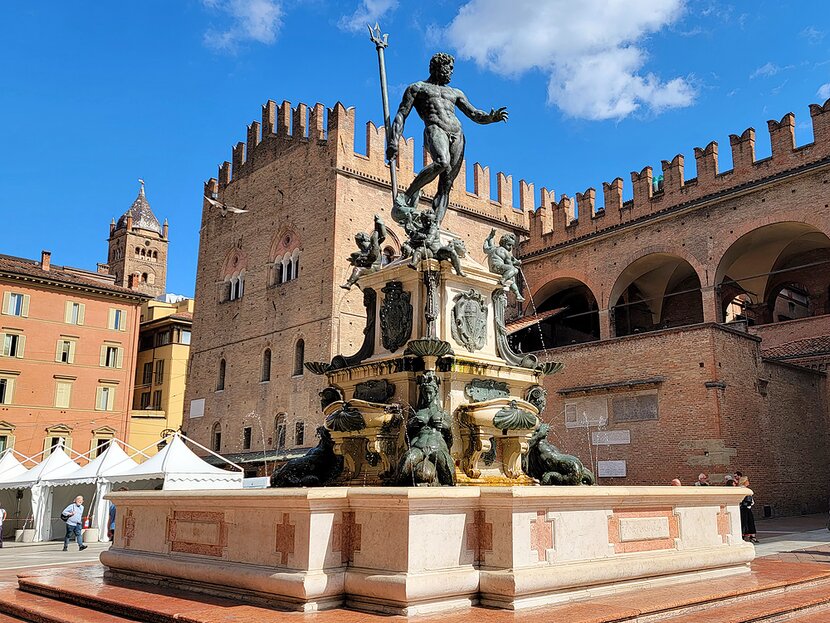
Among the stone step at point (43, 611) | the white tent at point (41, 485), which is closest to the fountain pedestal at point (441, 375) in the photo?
the stone step at point (43, 611)

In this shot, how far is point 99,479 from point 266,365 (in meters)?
11.5

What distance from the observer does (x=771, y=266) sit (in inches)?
1082

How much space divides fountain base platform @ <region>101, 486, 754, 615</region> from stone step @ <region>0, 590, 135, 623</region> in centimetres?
72

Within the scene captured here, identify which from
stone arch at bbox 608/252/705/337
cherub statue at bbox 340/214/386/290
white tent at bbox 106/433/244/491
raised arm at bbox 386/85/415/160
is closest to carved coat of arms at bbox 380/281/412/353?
cherub statue at bbox 340/214/386/290

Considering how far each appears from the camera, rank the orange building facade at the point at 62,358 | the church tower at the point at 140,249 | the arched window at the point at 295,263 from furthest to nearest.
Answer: the church tower at the point at 140,249 → the orange building facade at the point at 62,358 → the arched window at the point at 295,263

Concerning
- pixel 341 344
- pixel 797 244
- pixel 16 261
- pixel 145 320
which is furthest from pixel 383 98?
pixel 145 320

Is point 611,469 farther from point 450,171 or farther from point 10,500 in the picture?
point 10,500

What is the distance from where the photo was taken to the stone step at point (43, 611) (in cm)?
493

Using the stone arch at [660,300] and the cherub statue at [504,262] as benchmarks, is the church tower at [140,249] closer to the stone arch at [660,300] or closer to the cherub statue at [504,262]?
the stone arch at [660,300]

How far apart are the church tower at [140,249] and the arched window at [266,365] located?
2070 inches

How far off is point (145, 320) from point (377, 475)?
45.3 m

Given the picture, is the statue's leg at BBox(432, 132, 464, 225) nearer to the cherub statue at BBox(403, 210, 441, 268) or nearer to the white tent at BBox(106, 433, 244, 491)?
the cherub statue at BBox(403, 210, 441, 268)

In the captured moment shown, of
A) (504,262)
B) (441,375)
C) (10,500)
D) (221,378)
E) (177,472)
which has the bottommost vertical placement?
(10,500)

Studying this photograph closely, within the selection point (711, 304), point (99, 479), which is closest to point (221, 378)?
point (99, 479)
